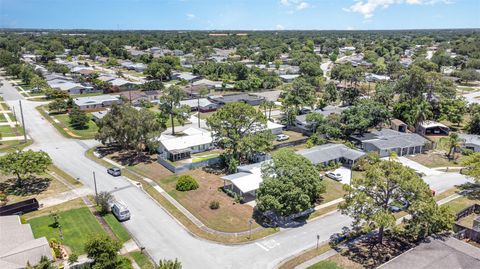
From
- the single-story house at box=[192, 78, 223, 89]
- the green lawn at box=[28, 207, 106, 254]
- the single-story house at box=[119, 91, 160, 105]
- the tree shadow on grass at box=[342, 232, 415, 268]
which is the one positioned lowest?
the tree shadow on grass at box=[342, 232, 415, 268]

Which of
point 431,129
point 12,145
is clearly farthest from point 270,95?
Result: point 12,145

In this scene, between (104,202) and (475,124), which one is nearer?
(104,202)

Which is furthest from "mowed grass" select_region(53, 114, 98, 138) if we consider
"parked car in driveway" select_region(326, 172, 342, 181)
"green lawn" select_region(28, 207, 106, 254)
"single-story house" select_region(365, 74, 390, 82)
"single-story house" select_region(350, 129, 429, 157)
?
"single-story house" select_region(365, 74, 390, 82)

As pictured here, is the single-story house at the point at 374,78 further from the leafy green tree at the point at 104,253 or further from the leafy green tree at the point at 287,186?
the leafy green tree at the point at 104,253

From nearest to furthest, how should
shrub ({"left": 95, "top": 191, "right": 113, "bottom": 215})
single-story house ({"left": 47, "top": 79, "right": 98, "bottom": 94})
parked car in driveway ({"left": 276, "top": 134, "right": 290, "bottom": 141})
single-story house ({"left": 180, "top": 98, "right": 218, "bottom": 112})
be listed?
shrub ({"left": 95, "top": 191, "right": 113, "bottom": 215})
parked car in driveway ({"left": 276, "top": 134, "right": 290, "bottom": 141})
single-story house ({"left": 180, "top": 98, "right": 218, "bottom": 112})
single-story house ({"left": 47, "top": 79, "right": 98, "bottom": 94})

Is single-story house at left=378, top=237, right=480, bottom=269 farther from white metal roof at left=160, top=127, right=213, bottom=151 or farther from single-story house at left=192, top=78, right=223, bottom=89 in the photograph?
single-story house at left=192, top=78, right=223, bottom=89

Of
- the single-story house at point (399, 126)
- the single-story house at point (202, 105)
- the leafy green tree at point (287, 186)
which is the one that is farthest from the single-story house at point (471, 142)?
the single-story house at point (202, 105)

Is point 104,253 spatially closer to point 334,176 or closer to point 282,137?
point 334,176
